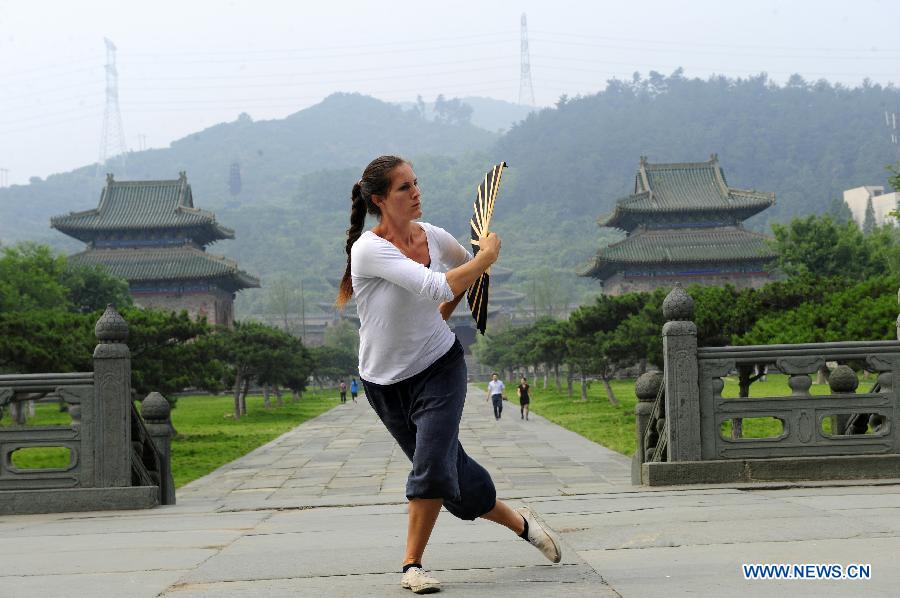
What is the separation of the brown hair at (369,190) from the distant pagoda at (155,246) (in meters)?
52.0

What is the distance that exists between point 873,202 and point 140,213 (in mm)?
82244

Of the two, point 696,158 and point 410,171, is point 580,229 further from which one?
point 410,171

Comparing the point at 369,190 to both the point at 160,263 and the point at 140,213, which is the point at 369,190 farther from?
the point at 140,213

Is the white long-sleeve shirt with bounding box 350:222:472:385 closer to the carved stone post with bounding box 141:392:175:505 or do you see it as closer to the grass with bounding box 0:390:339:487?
the grass with bounding box 0:390:339:487

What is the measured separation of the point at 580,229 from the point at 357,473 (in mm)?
123990

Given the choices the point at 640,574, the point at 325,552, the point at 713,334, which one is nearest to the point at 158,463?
the point at 325,552

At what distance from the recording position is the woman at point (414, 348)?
12.4ft

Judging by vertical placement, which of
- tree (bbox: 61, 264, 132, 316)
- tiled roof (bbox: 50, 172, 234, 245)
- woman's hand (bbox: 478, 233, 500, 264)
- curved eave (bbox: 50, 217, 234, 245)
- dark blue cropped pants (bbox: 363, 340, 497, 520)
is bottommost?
tree (bbox: 61, 264, 132, 316)

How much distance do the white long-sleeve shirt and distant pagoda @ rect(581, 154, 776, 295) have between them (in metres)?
52.6

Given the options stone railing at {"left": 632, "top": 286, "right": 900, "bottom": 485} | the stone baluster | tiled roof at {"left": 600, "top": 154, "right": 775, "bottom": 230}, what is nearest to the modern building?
tiled roof at {"left": 600, "top": 154, "right": 775, "bottom": 230}

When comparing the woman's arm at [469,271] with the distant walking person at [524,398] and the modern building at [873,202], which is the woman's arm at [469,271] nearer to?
the distant walking person at [524,398]

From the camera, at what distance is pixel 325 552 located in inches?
183

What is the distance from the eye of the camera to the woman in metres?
3.78

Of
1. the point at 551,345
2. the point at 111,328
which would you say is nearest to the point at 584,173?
the point at 551,345
